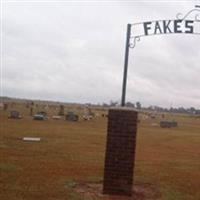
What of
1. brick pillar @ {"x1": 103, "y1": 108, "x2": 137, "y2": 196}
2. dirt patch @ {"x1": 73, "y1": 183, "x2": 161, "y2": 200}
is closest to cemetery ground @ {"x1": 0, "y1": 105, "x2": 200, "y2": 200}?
dirt patch @ {"x1": 73, "y1": 183, "x2": 161, "y2": 200}

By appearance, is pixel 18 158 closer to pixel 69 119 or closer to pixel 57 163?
pixel 57 163

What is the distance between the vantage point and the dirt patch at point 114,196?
12.9m

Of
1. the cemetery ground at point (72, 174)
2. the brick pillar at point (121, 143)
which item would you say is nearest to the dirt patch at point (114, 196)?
the cemetery ground at point (72, 174)

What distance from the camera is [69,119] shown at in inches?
2643

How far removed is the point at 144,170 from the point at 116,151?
6202mm

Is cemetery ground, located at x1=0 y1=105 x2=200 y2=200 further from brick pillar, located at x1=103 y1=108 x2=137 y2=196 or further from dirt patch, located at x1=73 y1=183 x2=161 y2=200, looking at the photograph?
brick pillar, located at x1=103 y1=108 x2=137 y2=196

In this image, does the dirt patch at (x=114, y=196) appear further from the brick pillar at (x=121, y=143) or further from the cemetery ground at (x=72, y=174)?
the brick pillar at (x=121, y=143)

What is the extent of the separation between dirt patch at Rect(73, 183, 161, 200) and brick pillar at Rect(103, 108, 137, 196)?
0.49 m

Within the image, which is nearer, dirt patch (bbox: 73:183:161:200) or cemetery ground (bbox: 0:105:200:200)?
Result: dirt patch (bbox: 73:183:161:200)

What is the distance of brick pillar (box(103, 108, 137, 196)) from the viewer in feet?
42.3

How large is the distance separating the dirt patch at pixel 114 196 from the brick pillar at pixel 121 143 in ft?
1.62

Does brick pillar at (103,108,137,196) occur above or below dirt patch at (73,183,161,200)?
above

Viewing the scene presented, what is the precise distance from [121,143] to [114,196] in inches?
50.5

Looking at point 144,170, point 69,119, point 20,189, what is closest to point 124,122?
point 20,189
